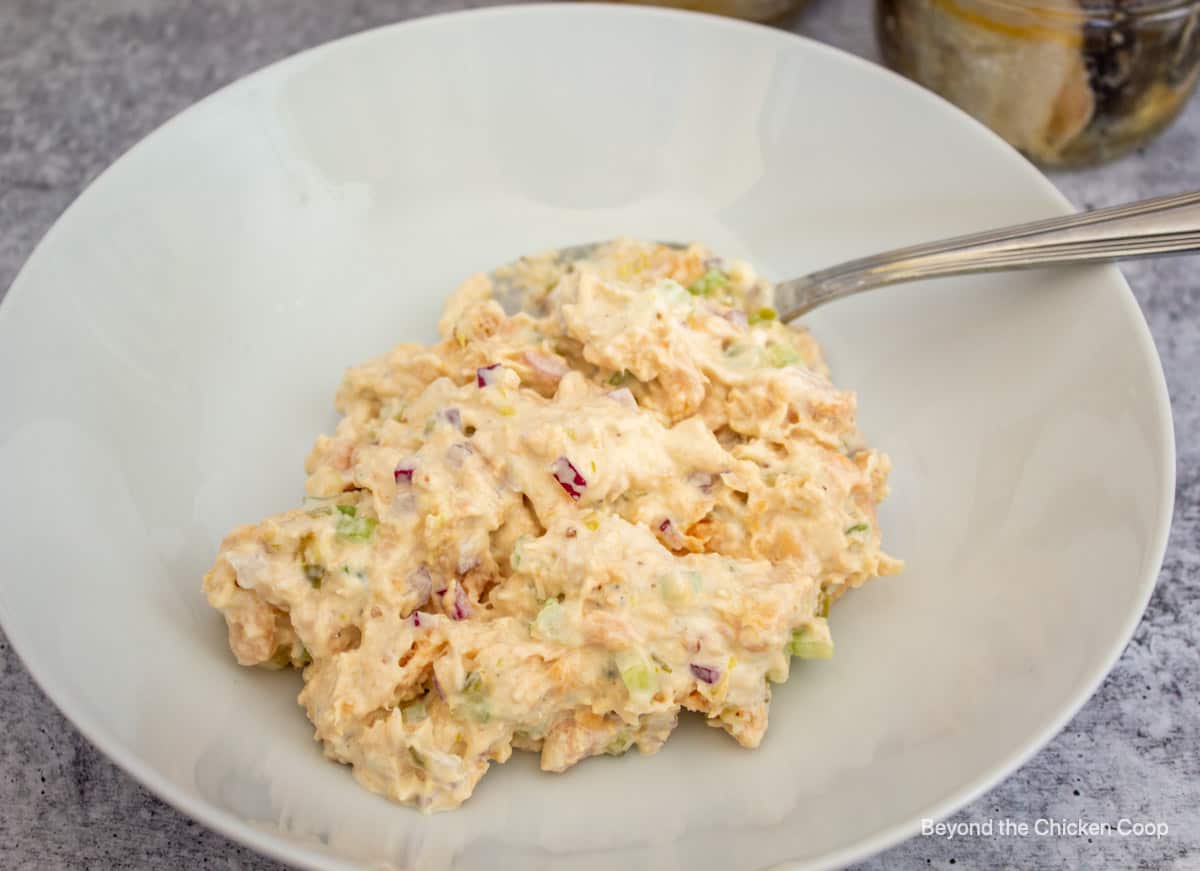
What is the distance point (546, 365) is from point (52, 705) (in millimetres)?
1021

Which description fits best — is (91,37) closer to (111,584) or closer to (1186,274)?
(111,584)

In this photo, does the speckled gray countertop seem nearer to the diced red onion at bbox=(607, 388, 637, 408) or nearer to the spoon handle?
the spoon handle

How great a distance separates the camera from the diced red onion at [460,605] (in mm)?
1725

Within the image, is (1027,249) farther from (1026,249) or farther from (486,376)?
(486,376)

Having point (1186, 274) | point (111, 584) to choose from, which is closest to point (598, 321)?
point (111, 584)

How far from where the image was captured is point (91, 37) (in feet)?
10.4

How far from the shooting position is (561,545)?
1708 millimetres

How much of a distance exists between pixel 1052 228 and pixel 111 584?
1.65 m

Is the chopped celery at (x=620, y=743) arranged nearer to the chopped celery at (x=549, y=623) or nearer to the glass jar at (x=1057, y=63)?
the chopped celery at (x=549, y=623)

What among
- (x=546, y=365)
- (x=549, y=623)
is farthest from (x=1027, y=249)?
(x=549, y=623)

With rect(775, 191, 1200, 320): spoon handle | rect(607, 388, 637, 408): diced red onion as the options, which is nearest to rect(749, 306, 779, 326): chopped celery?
rect(775, 191, 1200, 320): spoon handle

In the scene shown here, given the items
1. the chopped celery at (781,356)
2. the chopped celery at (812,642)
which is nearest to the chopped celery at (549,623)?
the chopped celery at (812,642)

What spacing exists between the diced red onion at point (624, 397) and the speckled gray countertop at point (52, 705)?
81 cm

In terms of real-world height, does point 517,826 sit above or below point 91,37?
below
